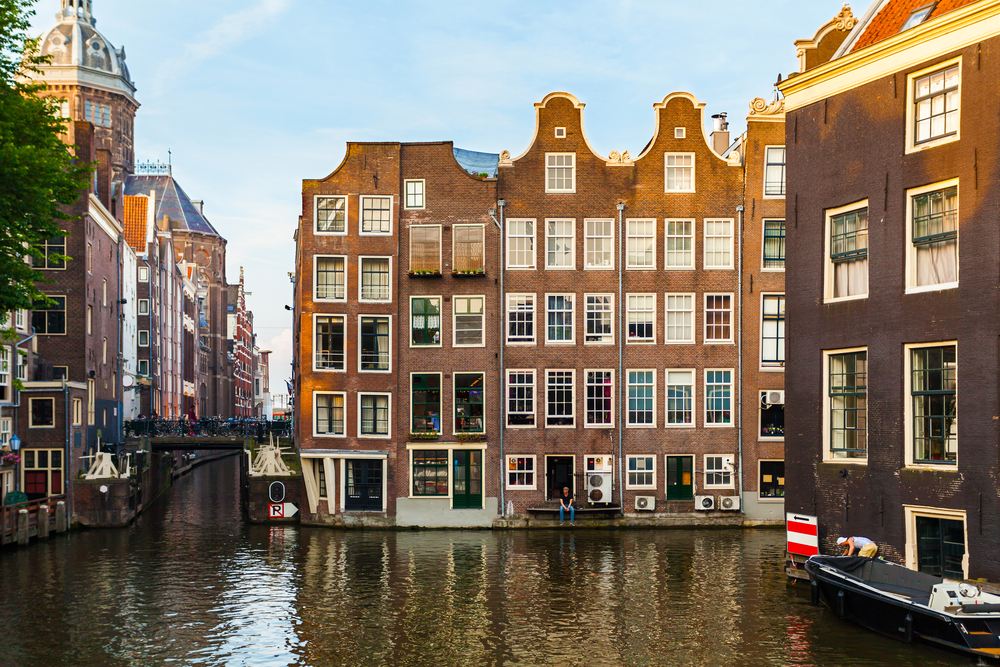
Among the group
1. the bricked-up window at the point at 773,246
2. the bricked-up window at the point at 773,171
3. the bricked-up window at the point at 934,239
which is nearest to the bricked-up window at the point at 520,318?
the bricked-up window at the point at 773,246

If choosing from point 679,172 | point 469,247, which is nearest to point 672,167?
point 679,172

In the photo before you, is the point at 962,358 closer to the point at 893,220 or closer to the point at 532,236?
the point at 893,220

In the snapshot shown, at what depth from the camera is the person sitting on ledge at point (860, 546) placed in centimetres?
2289

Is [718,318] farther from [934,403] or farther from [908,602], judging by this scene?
[908,602]

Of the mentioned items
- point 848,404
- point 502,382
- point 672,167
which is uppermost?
point 672,167

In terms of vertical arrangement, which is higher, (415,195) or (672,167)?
(672,167)

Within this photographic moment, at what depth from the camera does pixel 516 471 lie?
4228cm

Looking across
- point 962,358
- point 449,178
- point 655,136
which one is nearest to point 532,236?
point 449,178

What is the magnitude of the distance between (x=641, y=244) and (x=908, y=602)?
82.7 ft

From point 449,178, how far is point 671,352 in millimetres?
12822

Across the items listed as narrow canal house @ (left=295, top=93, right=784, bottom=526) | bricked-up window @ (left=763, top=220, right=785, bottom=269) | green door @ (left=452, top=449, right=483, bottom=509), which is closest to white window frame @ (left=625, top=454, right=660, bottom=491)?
narrow canal house @ (left=295, top=93, right=784, bottom=526)

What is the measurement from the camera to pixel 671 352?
42594 mm

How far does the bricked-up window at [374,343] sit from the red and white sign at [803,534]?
Result: 21.2m

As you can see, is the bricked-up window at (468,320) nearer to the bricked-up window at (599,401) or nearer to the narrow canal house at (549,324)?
the narrow canal house at (549,324)
